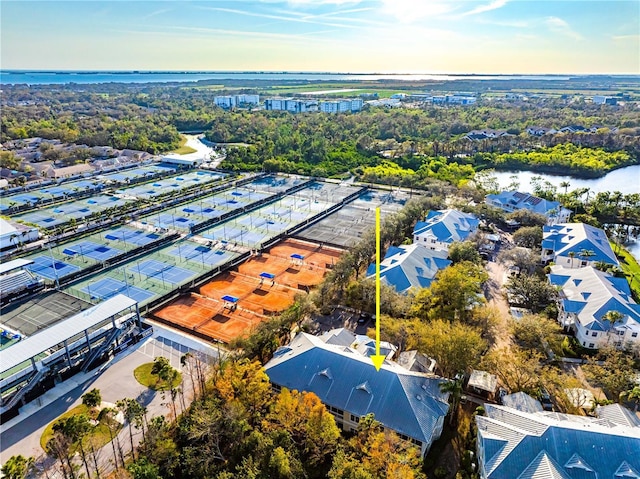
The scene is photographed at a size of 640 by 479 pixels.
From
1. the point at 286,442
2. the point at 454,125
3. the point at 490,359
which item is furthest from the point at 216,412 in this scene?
the point at 454,125

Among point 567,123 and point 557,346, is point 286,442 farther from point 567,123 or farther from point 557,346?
point 567,123

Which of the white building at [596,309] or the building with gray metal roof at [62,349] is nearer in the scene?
the building with gray metal roof at [62,349]

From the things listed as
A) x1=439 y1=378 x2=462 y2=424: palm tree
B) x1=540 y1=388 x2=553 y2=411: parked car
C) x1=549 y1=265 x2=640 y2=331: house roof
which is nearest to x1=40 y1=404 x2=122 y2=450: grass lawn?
x1=439 y1=378 x2=462 y2=424: palm tree

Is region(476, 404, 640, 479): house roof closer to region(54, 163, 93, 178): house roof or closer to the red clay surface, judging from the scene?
the red clay surface

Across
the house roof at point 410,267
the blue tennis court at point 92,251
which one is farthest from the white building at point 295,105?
the house roof at point 410,267

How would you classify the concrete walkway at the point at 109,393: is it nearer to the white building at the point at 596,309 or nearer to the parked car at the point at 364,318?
the parked car at the point at 364,318

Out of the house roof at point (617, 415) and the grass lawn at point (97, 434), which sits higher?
the house roof at point (617, 415)
